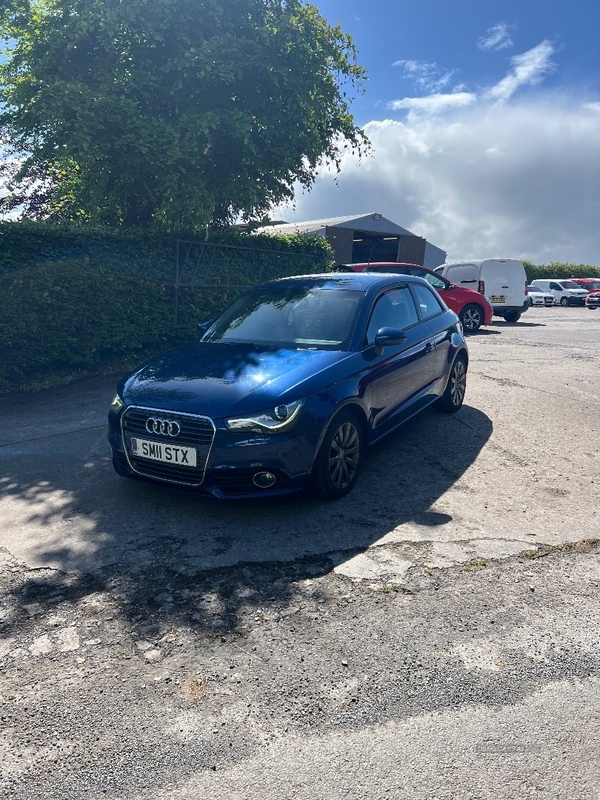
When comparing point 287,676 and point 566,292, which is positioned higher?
point 566,292

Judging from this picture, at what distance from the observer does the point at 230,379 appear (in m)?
4.35

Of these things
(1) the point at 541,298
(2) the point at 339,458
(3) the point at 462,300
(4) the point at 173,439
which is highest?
(1) the point at 541,298

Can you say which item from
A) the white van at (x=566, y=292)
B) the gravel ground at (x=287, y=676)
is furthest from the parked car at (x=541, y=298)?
the gravel ground at (x=287, y=676)

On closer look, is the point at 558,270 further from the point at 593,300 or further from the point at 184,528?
the point at 184,528

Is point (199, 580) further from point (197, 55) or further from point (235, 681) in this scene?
point (197, 55)

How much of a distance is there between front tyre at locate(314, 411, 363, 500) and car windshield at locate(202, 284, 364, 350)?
712 millimetres

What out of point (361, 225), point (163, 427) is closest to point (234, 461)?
point (163, 427)

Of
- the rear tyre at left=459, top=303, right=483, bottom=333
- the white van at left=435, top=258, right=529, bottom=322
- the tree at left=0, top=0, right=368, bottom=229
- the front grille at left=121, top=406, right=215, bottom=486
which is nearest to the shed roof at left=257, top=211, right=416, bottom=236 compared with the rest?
the white van at left=435, top=258, right=529, bottom=322

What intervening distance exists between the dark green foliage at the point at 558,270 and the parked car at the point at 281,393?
151 feet

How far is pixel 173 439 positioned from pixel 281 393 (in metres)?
0.81

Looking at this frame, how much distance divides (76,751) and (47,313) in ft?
23.8

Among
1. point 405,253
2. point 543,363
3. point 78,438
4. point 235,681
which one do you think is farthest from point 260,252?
point 405,253

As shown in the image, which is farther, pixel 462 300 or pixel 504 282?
pixel 504 282

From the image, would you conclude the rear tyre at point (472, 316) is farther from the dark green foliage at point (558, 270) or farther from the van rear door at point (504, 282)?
the dark green foliage at point (558, 270)
